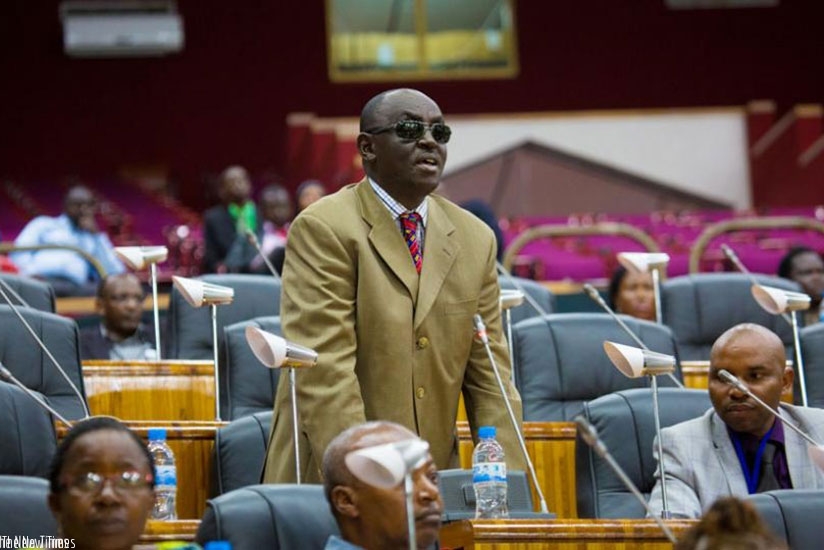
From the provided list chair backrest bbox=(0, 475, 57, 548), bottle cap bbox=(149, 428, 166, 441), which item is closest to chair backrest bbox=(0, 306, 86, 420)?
bottle cap bbox=(149, 428, 166, 441)

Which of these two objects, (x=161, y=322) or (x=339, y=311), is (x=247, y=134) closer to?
(x=161, y=322)

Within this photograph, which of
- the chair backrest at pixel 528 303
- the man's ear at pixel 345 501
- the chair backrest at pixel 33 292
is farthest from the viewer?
the chair backrest at pixel 528 303

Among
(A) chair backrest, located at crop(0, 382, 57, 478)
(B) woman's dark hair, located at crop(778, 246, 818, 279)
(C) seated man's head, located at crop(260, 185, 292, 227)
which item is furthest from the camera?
(C) seated man's head, located at crop(260, 185, 292, 227)

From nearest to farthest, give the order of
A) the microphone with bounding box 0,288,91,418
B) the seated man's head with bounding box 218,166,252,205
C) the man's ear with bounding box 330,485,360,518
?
the man's ear with bounding box 330,485,360,518 → the microphone with bounding box 0,288,91,418 → the seated man's head with bounding box 218,166,252,205

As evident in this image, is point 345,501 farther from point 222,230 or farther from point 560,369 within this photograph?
point 222,230

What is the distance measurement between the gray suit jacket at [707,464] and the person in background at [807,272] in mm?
2715

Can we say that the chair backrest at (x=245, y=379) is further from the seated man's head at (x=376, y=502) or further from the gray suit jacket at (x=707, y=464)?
the seated man's head at (x=376, y=502)

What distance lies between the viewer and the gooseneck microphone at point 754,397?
3.86 m

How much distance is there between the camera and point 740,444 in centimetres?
408

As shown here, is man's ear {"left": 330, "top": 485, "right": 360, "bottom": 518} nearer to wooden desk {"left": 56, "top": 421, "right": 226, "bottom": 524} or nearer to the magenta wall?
wooden desk {"left": 56, "top": 421, "right": 226, "bottom": 524}

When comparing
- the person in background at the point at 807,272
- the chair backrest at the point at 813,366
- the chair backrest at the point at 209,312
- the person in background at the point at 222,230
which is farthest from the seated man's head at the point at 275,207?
the chair backrest at the point at 813,366

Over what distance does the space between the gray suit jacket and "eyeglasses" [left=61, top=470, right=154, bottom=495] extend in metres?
1.53

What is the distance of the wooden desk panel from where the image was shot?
481 cm

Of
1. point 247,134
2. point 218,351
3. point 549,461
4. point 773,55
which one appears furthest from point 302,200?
point 773,55
